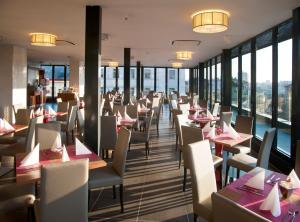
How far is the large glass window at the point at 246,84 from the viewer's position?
24.5 feet

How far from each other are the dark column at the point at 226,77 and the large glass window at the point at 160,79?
9749mm

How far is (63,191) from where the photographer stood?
6.44ft

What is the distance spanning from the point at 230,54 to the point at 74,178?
812 cm

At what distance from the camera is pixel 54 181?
192 centimetres

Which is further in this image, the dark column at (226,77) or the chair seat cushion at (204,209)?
the dark column at (226,77)

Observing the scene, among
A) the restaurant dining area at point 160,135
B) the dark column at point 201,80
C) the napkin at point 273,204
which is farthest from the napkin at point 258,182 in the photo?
the dark column at point 201,80

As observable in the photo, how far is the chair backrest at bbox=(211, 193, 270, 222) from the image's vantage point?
3.64 feet

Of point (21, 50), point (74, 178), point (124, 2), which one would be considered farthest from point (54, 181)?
point (21, 50)

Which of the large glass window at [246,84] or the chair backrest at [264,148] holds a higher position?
the large glass window at [246,84]

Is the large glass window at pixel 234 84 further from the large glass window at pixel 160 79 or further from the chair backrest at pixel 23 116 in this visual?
the large glass window at pixel 160 79

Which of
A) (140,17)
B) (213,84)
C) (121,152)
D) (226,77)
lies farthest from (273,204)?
(213,84)

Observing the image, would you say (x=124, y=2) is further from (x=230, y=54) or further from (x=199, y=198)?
(x=230, y=54)

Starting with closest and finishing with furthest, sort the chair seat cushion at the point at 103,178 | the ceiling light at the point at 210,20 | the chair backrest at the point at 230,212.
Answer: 1. the chair backrest at the point at 230,212
2. the chair seat cushion at the point at 103,178
3. the ceiling light at the point at 210,20

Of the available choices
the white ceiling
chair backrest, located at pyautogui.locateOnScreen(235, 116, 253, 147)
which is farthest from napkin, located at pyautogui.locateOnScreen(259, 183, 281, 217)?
the white ceiling
